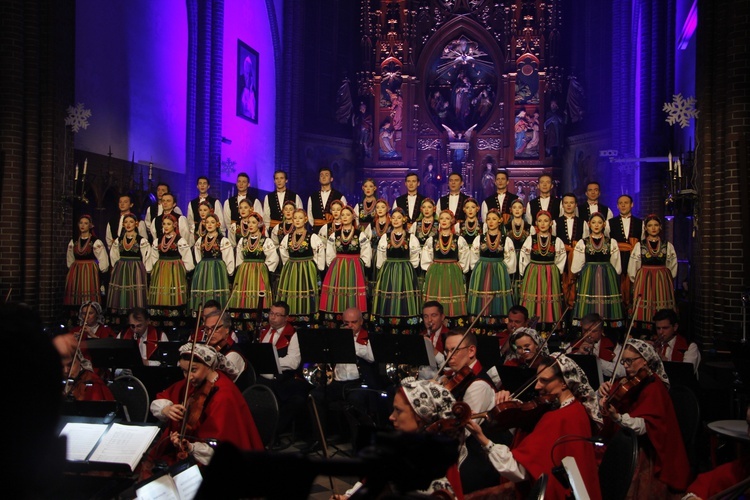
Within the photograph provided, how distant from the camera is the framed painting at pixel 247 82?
19.0 meters

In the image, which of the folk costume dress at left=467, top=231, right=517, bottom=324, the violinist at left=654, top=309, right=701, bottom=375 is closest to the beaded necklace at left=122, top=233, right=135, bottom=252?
the folk costume dress at left=467, top=231, right=517, bottom=324

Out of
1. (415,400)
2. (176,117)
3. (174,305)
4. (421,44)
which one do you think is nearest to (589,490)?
(415,400)

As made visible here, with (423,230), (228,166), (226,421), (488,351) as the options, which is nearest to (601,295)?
(423,230)

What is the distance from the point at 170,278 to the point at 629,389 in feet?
23.7

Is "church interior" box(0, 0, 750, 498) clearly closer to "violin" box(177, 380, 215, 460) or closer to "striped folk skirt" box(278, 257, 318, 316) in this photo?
"striped folk skirt" box(278, 257, 318, 316)

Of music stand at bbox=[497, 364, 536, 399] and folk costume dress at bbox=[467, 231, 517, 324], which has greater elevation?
folk costume dress at bbox=[467, 231, 517, 324]

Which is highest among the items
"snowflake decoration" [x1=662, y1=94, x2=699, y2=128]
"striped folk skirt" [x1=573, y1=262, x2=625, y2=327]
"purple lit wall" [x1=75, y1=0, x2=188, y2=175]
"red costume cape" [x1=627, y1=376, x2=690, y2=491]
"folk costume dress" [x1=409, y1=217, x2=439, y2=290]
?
"purple lit wall" [x1=75, y1=0, x2=188, y2=175]

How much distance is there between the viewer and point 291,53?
69.5 feet

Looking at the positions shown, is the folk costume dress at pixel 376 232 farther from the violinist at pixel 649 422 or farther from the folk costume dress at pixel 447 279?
the violinist at pixel 649 422

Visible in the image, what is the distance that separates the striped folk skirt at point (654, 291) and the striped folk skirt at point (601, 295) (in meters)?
0.26

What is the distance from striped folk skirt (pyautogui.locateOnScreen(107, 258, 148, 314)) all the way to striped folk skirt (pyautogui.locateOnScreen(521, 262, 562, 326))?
17.7 feet

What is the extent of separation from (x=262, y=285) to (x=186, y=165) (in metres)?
7.10

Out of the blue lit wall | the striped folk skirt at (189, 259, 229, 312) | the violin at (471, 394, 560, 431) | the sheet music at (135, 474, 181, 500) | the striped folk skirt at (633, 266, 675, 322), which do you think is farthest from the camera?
the blue lit wall

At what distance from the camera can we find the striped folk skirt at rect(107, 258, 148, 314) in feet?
35.9
